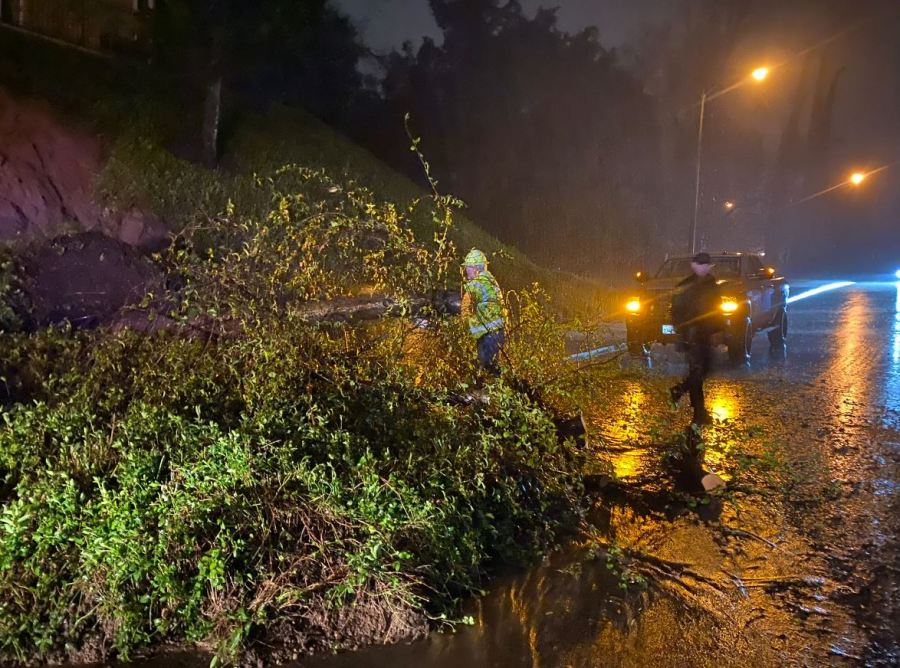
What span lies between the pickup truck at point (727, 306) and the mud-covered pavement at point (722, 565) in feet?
10.4

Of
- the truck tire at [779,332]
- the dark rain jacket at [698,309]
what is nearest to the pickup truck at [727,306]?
the truck tire at [779,332]

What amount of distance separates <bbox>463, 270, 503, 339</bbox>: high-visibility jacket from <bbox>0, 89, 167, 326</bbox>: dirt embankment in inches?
149

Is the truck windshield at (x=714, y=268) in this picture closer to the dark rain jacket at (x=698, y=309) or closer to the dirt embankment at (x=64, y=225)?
the dark rain jacket at (x=698, y=309)

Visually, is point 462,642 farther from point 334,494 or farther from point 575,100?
point 575,100

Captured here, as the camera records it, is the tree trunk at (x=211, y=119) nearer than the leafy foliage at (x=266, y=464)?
No

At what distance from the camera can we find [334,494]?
12.1ft

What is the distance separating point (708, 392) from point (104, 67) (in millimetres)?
11747

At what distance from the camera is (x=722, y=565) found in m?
4.34

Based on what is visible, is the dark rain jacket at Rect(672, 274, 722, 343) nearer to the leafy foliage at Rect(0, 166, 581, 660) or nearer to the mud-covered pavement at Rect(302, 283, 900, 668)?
the mud-covered pavement at Rect(302, 283, 900, 668)

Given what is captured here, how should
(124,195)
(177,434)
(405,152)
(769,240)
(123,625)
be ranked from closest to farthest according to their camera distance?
(123,625) → (177,434) → (124,195) → (405,152) → (769,240)

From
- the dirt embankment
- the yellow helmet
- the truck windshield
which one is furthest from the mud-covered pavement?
the dirt embankment

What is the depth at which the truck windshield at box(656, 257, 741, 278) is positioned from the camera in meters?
11.8

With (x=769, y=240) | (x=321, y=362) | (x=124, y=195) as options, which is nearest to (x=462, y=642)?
(x=321, y=362)

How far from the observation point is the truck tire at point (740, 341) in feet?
36.6
